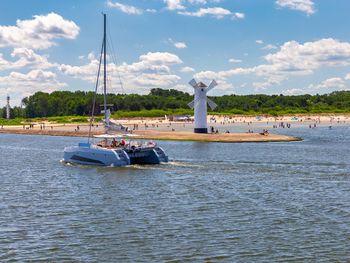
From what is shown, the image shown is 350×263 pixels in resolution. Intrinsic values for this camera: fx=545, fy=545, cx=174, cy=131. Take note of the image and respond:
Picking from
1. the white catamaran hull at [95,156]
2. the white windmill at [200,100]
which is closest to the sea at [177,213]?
the white catamaran hull at [95,156]

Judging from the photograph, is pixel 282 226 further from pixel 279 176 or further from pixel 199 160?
pixel 199 160

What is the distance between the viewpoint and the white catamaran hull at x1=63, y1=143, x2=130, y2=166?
51.2 m

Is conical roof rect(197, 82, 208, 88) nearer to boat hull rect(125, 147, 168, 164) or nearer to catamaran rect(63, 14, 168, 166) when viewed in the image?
catamaran rect(63, 14, 168, 166)

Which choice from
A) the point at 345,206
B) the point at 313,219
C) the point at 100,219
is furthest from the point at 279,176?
the point at 100,219

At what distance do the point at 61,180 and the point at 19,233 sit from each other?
19.0m

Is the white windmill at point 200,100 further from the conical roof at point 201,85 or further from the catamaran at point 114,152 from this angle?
the catamaran at point 114,152

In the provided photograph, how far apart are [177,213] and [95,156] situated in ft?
79.4

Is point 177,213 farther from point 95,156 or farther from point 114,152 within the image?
point 95,156

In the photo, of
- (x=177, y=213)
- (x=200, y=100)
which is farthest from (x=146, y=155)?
(x=200, y=100)

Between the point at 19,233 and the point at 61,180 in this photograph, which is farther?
the point at 61,180

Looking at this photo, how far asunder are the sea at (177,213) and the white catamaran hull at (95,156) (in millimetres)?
954

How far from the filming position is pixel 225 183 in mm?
40875

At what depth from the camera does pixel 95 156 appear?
52781 millimetres

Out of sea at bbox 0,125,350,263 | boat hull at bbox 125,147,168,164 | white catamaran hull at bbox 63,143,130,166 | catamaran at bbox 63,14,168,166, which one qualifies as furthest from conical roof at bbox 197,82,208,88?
sea at bbox 0,125,350,263
